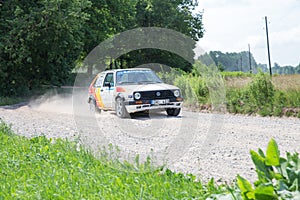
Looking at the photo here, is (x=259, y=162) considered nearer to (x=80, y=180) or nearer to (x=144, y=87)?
(x=80, y=180)

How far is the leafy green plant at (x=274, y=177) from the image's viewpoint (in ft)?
9.30

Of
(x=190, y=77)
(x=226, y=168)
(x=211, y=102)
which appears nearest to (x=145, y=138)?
(x=226, y=168)

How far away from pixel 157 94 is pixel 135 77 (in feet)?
5.28

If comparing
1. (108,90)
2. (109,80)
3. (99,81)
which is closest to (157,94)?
(108,90)

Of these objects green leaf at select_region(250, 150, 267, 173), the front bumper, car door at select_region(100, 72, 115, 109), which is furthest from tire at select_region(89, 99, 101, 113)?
green leaf at select_region(250, 150, 267, 173)

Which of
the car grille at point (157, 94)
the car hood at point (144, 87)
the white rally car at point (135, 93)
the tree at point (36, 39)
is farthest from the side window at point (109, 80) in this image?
the tree at point (36, 39)

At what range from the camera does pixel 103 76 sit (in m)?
16.6

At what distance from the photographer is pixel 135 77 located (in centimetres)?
1562

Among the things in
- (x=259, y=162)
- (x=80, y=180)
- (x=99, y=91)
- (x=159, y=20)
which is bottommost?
(x=80, y=180)

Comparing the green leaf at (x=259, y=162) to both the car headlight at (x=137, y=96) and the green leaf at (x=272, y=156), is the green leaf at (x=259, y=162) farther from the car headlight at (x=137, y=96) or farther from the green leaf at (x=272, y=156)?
the car headlight at (x=137, y=96)

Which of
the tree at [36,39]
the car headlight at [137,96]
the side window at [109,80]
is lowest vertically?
the car headlight at [137,96]

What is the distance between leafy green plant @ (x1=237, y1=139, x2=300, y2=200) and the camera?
2.84m

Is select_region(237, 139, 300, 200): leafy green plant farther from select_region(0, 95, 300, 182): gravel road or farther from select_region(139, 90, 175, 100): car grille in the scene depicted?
select_region(139, 90, 175, 100): car grille

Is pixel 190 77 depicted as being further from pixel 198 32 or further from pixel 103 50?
pixel 198 32
